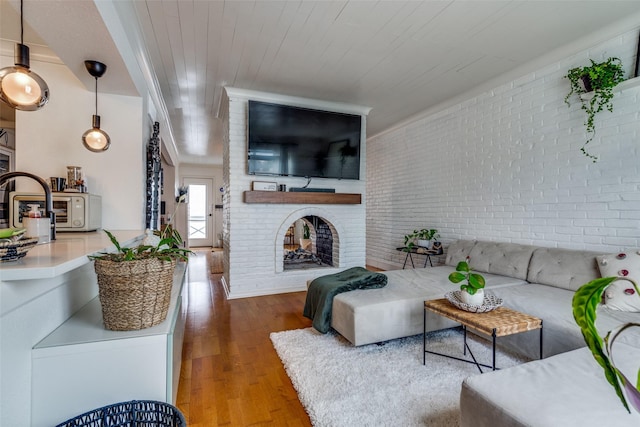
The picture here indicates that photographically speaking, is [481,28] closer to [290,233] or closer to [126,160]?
[126,160]

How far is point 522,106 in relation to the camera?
3170mm

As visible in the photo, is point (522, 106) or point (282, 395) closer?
point (282, 395)

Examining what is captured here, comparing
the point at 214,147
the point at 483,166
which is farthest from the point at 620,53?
the point at 214,147

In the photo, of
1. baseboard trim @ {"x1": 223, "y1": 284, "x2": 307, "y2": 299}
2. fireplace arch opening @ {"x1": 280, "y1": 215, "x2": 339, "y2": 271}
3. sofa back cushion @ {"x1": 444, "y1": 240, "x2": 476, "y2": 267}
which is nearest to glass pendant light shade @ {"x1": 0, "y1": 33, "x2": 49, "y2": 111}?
baseboard trim @ {"x1": 223, "y1": 284, "x2": 307, "y2": 299}

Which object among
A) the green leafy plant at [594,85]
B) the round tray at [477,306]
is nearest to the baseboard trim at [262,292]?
the round tray at [477,306]

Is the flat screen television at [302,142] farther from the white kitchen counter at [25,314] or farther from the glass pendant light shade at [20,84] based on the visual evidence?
the white kitchen counter at [25,314]

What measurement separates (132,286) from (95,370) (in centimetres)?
33

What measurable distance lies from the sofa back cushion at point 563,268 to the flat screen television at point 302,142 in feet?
7.95

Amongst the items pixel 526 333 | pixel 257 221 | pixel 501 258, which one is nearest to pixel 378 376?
pixel 526 333

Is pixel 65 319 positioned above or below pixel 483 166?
below

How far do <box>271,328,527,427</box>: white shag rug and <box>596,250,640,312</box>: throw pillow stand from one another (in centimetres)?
75

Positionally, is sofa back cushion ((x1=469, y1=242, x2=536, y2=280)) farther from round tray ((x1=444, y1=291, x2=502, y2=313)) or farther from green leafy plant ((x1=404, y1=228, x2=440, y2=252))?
round tray ((x1=444, y1=291, x2=502, y2=313))

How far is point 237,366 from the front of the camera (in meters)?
2.11

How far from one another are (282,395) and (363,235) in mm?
2908
